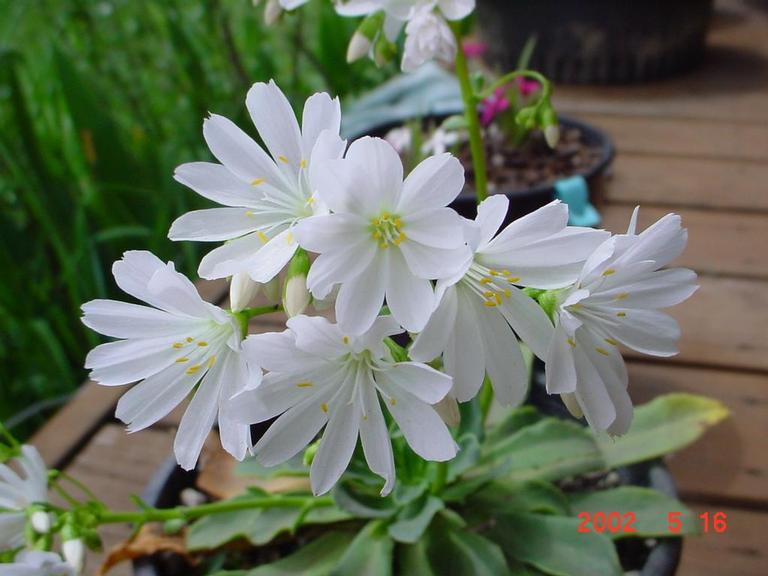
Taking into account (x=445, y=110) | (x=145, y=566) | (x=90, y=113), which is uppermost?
(x=90, y=113)

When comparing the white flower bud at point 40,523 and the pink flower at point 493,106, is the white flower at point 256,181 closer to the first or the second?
the white flower bud at point 40,523

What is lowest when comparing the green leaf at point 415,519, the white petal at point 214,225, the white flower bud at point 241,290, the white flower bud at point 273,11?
the green leaf at point 415,519

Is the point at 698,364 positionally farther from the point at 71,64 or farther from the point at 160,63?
the point at 160,63

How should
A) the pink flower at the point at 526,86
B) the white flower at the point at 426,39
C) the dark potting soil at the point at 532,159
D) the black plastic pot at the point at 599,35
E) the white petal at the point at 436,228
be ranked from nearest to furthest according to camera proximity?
the white petal at the point at 436,228 < the white flower at the point at 426,39 < the dark potting soil at the point at 532,159 < the pink flower at the point at 526,86 < the black plastic pot at the point at 599,35

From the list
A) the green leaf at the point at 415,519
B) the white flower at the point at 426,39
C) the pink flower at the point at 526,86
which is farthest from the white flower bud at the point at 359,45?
the pink flower at the point at 526,86

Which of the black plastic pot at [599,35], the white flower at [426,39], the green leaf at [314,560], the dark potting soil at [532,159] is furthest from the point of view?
the black plastic pot at [599,35]

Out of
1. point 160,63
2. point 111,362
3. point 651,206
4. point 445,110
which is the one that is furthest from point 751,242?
point 160,63
